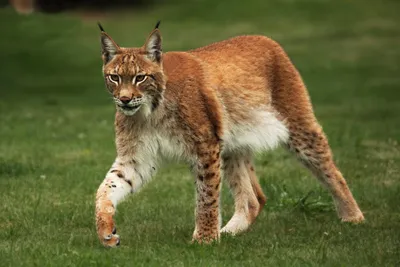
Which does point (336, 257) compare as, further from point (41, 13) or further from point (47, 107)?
point (41, 13)

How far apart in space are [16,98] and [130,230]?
542 inches

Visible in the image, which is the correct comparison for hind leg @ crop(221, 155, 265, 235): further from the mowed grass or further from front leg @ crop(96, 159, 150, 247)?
front leg @ crop(96, 159, 150, 247)

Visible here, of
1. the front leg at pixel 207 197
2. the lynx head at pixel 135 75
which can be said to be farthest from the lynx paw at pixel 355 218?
the lynx head at pixel 135 75

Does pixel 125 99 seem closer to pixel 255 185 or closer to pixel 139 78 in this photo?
pixel 139 78

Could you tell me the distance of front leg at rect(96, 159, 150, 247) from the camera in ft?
26.2

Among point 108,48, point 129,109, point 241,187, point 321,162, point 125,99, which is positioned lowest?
point 241,187

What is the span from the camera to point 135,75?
8211 mm

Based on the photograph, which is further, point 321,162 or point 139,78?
point 321,162

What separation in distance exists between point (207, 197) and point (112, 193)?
807 millimetres

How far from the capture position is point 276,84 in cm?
962

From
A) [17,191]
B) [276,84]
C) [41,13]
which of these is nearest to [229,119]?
[276,84]

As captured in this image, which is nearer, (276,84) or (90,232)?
(90,232)

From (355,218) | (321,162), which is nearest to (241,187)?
(321,162)

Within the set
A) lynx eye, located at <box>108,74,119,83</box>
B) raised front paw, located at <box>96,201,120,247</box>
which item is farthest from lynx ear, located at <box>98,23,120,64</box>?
raised front paw, located at <box>96,201,120,247</box>
